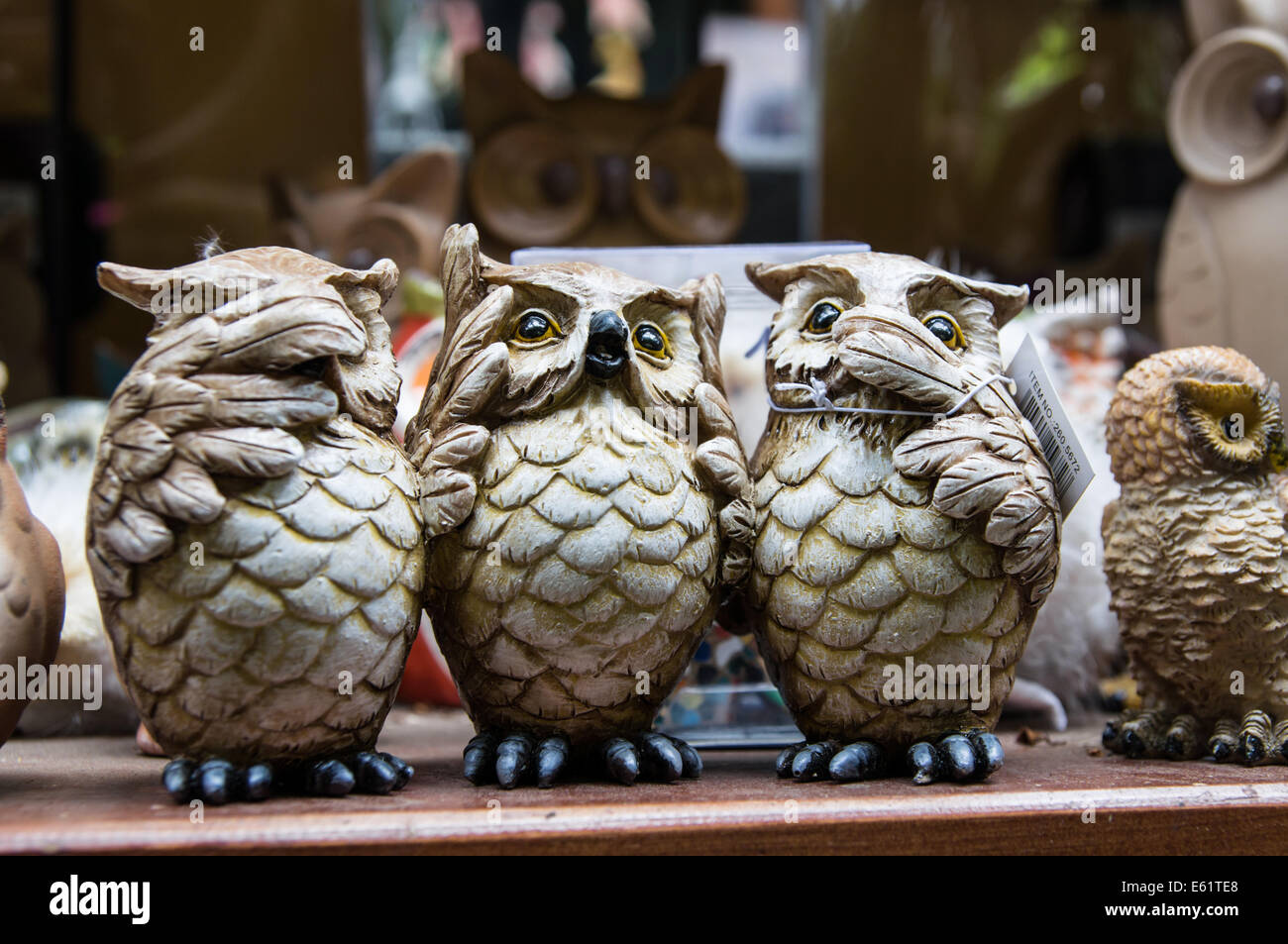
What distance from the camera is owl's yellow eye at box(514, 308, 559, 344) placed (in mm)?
1039

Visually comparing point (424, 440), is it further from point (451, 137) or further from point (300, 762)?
point (451, 137)

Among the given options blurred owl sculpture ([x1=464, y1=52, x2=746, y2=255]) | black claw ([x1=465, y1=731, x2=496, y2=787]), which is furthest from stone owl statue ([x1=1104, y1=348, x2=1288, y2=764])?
blurred owl sculpture ([x1=464, y1=52, x2=746, y2=255])

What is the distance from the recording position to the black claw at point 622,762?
0.98 metres

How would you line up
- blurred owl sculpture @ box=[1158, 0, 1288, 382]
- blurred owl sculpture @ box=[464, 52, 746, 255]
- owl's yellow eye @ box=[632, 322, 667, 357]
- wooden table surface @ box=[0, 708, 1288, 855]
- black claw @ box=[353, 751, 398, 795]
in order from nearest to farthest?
wooden table surface @ box=[0, 708, 1288, 855], black claw @ box=[353, 751, 398, 795], owl's yellow eye @ box=[632, 322, 667, 357], blurred owl sculpture @ box=[1158, 0, 1288, 382], blurred owl sculpture @ box=[464, 52, 746, 255]

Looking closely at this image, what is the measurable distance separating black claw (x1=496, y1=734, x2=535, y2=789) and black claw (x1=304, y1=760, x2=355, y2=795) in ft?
0.39

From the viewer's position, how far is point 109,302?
84.0 inches

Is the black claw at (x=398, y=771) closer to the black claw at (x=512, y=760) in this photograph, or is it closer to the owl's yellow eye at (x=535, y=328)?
the black claw at (x=512, y=760)

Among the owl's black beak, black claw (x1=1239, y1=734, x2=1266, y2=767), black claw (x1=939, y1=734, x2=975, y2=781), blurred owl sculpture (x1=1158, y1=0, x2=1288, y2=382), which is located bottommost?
black claw (x1=1239, y1=734, x2=1266, y2=767)

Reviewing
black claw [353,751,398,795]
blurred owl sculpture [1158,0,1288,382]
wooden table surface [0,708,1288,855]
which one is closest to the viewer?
wooden table surface [0,708,1288,855]

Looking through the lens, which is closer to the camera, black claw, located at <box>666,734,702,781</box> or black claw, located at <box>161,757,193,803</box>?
black claw, located at <box>161,757,193,803</box>

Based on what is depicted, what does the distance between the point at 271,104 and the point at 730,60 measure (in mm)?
894

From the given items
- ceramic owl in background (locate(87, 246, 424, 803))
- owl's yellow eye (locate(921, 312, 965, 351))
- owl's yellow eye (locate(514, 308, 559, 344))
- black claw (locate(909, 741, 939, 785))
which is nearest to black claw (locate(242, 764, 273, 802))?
ceramic owl in background (locate(87, 246, 424, 803))

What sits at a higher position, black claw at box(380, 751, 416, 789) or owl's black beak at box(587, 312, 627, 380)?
owl's black beak at box(587, 312, 627, 380)

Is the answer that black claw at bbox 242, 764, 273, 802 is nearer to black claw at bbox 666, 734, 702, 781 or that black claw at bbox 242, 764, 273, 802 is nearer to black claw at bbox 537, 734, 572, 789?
black claw at bbox 537, 734, 572, 789
